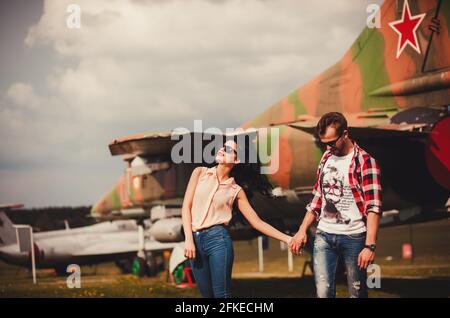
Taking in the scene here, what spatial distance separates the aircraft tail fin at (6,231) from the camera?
2172cm

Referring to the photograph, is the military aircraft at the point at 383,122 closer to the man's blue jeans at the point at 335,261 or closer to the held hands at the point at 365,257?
the man's blue jeans at the point at 335,261

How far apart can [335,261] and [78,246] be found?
19.7m

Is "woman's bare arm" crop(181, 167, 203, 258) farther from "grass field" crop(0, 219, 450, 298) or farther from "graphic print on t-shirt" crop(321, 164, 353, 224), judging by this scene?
"grass field" crop(0, 219, 450, 298)

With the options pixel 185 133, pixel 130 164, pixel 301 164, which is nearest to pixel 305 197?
pixel 301 164

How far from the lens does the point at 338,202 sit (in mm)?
5152

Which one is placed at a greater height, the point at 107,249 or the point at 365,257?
the point at 365,257

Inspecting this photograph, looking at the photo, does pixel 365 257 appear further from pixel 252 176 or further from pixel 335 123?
pixel 252 176

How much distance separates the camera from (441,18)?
29.9 ft

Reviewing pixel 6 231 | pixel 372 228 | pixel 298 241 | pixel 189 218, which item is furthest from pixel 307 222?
pixel 6 231

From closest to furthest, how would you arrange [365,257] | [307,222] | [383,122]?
[365,257] < [307,222] < [383,122]

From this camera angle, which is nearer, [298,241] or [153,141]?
[298,241]
